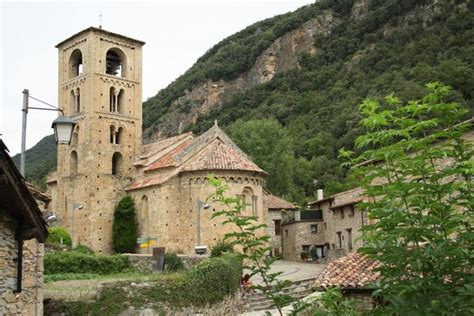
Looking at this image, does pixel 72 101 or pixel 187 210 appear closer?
pixel 187 210

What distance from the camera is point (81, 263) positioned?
88.1 feet

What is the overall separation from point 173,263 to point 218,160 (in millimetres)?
10039

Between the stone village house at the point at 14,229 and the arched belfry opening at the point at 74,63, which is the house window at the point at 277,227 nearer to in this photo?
the arched belfry opening at the point at 74,63

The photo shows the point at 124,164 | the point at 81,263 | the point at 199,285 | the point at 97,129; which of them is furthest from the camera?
the point at 124,164

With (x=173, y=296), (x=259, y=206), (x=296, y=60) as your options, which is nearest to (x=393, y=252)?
(x=173, y=296)

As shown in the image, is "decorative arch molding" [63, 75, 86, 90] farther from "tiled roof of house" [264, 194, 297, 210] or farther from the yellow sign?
"tiled roof of house" [264, 194, 297, 210]

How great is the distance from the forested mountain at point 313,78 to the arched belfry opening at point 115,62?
1736 cm

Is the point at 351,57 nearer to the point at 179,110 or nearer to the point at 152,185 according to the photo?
the point at 179,110

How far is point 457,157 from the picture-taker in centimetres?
621

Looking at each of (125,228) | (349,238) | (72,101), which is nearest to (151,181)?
(125,228)

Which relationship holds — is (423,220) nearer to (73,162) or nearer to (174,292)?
(174,292)

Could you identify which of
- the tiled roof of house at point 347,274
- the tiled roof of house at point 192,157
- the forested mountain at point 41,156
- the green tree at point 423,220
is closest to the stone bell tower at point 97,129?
the tiled roof of house at point 192,157

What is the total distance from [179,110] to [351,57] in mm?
39863

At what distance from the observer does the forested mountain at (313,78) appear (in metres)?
63.7
